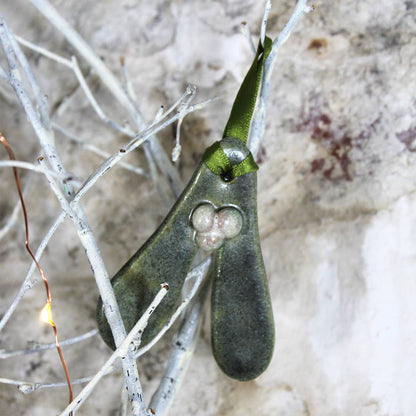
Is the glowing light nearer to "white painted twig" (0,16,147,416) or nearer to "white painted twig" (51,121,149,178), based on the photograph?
"white painted twig" (0,16,147,416)

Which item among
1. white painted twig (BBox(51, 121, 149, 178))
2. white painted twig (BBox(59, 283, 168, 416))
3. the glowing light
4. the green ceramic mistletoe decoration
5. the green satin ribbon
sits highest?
white painted twig (BBox(51, 121, 149, 178))

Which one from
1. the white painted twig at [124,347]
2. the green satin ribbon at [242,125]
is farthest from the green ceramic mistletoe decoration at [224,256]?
the white painted twig at [124,347]

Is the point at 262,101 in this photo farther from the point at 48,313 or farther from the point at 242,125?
the point at 48,313

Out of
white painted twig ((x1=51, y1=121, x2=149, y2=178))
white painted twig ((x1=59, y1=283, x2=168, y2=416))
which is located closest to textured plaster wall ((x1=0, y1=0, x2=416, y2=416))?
white painted twig ((x1=51, y1=121, x2=149, y2=178))

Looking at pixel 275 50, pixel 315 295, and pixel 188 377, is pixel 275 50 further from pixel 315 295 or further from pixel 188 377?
pixel 188 377

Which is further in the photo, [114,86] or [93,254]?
[114,86]

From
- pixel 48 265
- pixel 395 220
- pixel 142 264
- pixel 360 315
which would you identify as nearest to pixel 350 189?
pixel 395 220

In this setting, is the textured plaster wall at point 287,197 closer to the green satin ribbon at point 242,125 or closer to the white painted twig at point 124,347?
the green satin ribbon at point 242,125

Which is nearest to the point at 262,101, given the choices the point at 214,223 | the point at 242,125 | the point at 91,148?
the point at 242,125
